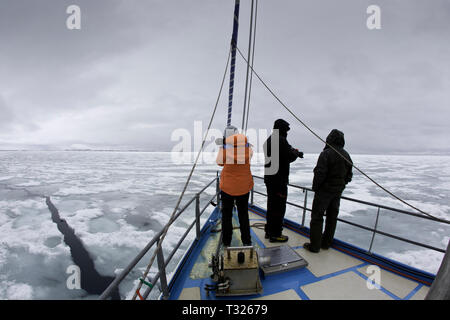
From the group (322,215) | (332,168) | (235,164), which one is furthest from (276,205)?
(235,164)

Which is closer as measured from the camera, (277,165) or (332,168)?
(332,168)

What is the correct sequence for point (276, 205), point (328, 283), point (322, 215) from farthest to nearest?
point (276, 205)
point (322, 215)
point (328, 283)

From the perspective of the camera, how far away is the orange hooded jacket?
219 centimetres

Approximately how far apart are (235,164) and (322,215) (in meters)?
1.48

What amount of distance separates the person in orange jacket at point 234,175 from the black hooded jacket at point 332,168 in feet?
3.14

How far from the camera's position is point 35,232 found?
766 centimetres

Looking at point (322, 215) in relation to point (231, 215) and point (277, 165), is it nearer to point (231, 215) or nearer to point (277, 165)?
point (277, 165)

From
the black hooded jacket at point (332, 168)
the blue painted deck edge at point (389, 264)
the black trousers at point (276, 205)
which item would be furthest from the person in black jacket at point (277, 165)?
the blue painted deck edge at point (389, 264)

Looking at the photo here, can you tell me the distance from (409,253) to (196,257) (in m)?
9.62

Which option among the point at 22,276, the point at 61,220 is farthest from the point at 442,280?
the point at 61,220

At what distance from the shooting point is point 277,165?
8.71 feet

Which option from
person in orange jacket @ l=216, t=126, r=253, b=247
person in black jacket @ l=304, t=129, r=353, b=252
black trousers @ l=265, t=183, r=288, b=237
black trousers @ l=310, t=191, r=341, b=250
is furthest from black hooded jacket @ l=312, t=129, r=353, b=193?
person in orange jacket @ l=216, t=126, r=253, b=247

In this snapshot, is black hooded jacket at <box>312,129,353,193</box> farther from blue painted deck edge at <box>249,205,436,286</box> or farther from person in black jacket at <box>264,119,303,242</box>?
blue painted deck edge at <box>249,205,436,286</box>

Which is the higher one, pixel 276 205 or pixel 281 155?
pixel 281 155
